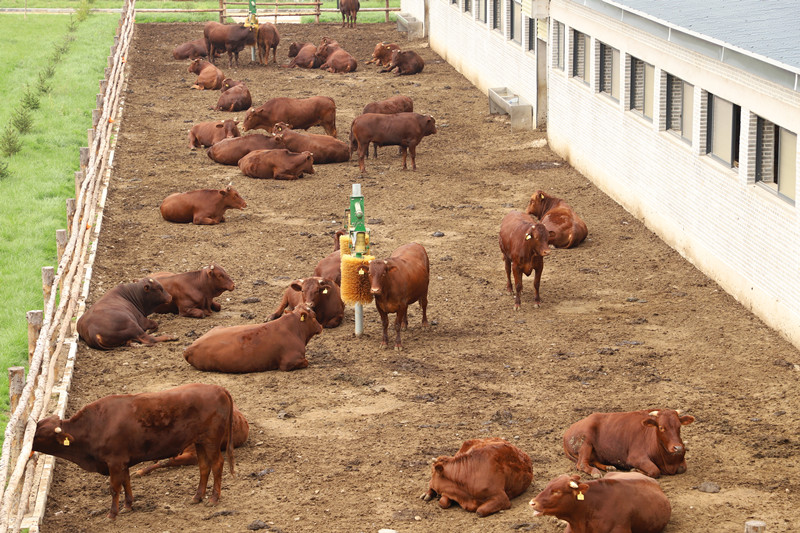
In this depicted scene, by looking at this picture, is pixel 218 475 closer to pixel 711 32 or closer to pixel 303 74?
pixel 711 32

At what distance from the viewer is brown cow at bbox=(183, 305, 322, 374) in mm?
12758

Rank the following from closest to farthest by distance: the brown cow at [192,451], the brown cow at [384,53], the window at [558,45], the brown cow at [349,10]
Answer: the brown cow at [192,451], the window at [558,45], the brown cow at [384,53], the brown cow at [349,10]

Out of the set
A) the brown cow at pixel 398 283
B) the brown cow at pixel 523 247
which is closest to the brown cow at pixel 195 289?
the brown cow at pixel 398 283

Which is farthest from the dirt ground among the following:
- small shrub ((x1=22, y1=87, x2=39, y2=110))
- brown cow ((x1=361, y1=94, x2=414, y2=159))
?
small shrub ((x1=22, y1=87, x2=39, y2=110))

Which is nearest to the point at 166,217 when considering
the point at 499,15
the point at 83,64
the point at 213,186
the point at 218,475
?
the point at 213,186

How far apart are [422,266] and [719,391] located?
3.79 meters

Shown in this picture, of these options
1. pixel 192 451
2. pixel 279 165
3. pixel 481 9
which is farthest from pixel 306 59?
pixel 192 451

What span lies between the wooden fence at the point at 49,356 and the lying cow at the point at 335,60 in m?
12.7

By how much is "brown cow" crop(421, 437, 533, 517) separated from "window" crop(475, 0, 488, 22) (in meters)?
23.4

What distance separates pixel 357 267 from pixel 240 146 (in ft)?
34.7

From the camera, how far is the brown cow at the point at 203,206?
1917cm

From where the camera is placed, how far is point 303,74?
33594 millimetres

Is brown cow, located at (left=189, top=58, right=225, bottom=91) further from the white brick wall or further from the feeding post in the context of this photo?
the feeding post

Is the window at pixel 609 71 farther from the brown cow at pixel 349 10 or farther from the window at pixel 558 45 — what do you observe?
the brown cow at pixel 349 10
